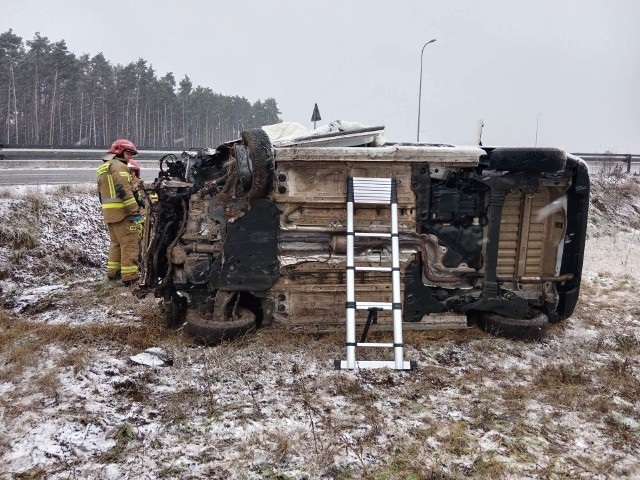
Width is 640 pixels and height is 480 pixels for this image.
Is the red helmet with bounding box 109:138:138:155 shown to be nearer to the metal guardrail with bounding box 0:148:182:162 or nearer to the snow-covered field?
the snow-covered field

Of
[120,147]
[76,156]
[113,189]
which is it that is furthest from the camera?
[76,156]

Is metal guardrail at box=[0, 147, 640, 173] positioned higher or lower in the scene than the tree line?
lower

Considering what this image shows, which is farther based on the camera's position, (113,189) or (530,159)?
(113,189)

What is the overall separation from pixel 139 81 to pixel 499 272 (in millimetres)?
42478

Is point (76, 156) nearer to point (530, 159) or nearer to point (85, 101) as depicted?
point (530, 159)

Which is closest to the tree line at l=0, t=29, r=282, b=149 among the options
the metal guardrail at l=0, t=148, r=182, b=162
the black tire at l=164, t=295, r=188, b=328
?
the metal guardrail at l=0, t=148, r=182, b=162

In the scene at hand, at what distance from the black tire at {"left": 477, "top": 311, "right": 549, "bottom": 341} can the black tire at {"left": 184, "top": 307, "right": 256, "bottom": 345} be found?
2.23m

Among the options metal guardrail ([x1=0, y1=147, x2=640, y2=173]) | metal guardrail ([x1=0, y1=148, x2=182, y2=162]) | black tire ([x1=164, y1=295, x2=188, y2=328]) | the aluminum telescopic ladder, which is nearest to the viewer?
the aluminum telescopic ladder

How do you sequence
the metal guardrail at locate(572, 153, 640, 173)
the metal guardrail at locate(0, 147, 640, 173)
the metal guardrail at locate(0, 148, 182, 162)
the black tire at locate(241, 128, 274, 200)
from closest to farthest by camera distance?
the black tire at locate(241, 128, 274, 200) < the metal guardrail at locate(572, 153, 640, 173) < the metal guardrail at locate(0, 147, 640, 173) < the metal guardrail at locate(0, 148, 182, 162)

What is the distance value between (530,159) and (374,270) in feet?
5.41

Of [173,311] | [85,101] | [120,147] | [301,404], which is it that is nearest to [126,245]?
[120,147]

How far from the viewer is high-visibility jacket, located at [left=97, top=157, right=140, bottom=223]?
224 inches

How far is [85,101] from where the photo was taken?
129 feet

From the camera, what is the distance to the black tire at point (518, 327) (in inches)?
164
